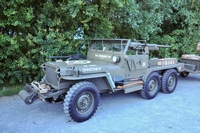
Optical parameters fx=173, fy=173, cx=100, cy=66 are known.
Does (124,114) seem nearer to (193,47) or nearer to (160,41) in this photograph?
(160,41)

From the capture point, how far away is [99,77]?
3850 millimetres

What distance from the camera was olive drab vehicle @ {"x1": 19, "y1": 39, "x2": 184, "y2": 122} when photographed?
3428 mm

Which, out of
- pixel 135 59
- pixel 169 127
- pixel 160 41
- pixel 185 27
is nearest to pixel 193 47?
pixel 185 27

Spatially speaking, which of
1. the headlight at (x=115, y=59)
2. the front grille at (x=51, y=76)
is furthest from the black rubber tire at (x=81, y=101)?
the headlight at (x=115, y=59)

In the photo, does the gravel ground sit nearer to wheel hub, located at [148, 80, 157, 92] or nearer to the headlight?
wheel hub, located at [148, 80, 157, 92]

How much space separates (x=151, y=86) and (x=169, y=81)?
873 mm


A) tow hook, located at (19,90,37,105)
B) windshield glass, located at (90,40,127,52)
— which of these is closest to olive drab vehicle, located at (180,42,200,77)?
windshield glass, located at (90,40,127,52)

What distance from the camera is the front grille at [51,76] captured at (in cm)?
366

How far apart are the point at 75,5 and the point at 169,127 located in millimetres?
3845

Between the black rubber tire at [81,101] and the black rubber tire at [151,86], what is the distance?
163 cm

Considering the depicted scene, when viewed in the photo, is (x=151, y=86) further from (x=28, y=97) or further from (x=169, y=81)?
(x=28, y=97)

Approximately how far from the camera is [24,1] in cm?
484

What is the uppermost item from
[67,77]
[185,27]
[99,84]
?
[185,27]

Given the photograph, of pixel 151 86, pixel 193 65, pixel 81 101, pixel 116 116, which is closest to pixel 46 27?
pixel 81 101
